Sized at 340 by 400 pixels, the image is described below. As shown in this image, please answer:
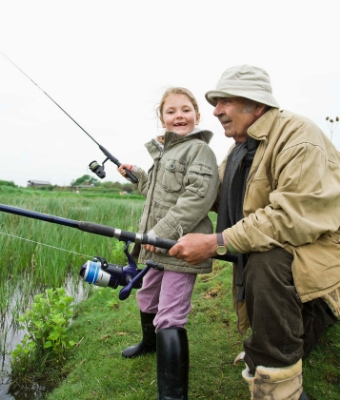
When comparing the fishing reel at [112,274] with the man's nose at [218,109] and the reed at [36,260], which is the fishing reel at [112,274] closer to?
the man's nose at [218,109]

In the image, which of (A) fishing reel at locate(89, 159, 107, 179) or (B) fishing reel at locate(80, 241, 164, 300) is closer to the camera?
(B) fishing reel at locate(80, 241, 164, 300)

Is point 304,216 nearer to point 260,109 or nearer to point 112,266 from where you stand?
point 260,109

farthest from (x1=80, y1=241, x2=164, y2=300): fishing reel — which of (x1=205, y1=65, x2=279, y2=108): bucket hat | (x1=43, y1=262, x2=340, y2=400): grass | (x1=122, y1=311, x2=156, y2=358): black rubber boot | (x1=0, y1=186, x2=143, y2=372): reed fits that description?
(x1=0, y1=186, x2=143, y2=372): reed

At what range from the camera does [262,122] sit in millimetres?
2311

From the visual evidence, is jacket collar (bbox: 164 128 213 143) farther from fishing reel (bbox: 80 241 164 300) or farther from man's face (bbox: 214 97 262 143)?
fishing reel (bbox: 80 241 164 300)

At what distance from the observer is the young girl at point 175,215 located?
93.4 inches

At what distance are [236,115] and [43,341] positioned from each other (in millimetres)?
2303

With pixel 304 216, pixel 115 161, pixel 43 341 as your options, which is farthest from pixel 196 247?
pixel 43 341

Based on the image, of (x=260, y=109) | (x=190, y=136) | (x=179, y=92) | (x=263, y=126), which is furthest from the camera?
(x=179, y=92)

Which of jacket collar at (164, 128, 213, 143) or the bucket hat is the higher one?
the bucket hat

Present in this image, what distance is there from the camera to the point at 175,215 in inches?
96.6

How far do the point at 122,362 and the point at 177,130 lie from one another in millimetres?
1690

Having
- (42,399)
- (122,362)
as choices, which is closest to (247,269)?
(122,362)

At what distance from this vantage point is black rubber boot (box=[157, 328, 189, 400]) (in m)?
2.33
